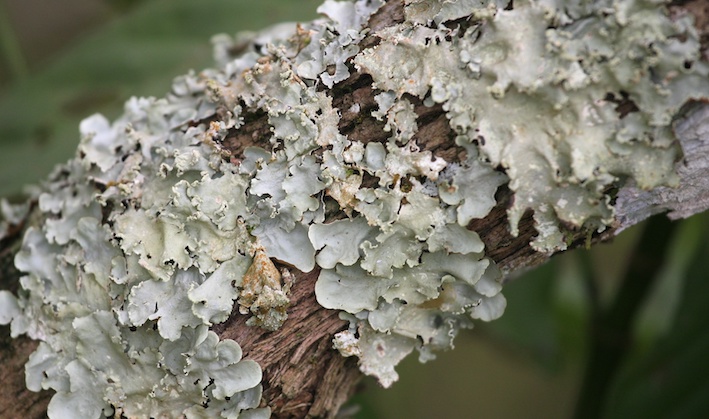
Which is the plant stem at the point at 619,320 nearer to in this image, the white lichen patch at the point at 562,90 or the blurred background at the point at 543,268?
the blurred background at the point at 543,268

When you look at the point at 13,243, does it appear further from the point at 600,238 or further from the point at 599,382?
the point at 599,382

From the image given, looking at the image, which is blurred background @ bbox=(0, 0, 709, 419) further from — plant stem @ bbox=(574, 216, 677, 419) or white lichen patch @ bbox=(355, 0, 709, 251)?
white lichen patch @ bbox=(355, 0, 709, 251)

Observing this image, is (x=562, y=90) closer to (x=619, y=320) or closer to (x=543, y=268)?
(x=619, y=320)

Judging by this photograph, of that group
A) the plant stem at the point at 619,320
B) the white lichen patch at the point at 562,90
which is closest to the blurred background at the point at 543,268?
the plant stem at the point at 619,320

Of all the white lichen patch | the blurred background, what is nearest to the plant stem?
the blurred background

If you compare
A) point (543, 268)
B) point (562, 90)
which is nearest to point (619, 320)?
point (543, 268)

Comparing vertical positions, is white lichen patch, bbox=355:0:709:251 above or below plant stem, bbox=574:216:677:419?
above

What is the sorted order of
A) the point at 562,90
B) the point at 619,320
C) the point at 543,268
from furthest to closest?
the point at 543,268
the point at 619,320
the point at 562,90

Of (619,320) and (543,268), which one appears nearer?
(619,320)
